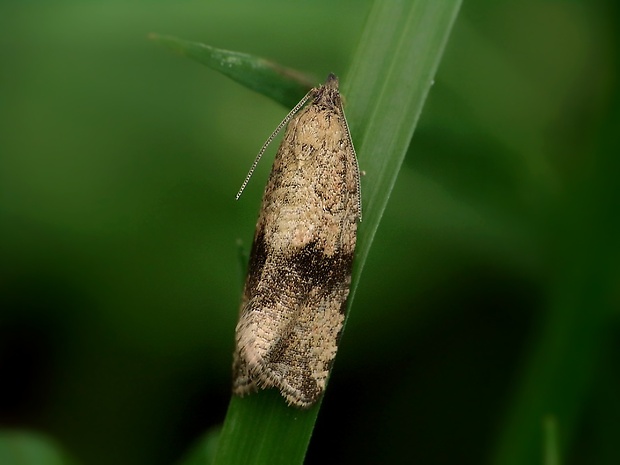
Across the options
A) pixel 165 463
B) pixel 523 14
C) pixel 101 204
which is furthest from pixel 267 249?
pixel 523 14

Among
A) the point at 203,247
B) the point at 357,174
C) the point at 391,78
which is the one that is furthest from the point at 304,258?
the point at 203,247

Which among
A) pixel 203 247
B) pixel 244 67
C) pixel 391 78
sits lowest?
pixel 203 247

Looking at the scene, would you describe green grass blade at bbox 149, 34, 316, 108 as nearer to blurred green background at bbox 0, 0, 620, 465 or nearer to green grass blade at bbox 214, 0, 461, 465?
green grass blade at bbox 214, 0, 461, 465

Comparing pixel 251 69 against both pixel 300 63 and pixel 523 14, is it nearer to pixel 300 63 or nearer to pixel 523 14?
pixel 300 63

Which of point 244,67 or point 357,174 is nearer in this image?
point 244,67

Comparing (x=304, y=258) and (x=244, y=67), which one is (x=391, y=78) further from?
(x=304, y=258)

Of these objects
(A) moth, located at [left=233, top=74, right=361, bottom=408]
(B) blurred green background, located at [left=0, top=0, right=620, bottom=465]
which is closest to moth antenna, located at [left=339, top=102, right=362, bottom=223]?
(A) moth, located at [left=233, top=74, right=361, bottom=408]
